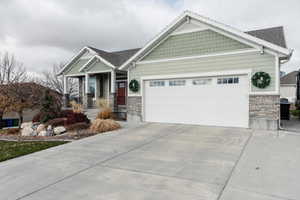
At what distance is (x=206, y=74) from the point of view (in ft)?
29.5

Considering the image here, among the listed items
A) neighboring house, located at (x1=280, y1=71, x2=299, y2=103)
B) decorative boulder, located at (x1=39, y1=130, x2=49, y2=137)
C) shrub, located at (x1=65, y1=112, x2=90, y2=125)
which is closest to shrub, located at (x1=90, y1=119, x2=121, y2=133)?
shrub, located at (x1=65, y1=112, x2=90, y2=125)

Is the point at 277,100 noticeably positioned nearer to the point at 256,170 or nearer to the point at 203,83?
the point at 203,83

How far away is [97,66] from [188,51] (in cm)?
744

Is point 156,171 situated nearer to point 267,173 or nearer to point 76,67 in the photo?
point 267,173

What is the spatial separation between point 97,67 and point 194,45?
7.75 m

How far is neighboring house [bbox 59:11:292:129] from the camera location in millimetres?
7832

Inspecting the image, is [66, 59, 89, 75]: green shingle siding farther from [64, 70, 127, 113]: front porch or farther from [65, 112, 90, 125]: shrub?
[65, 112, 90, 125]: shrub

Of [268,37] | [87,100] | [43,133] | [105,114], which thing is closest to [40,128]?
[43,133]

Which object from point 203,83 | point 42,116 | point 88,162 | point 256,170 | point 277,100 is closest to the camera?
point 256,170

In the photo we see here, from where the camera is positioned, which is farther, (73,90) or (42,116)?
(73,90)

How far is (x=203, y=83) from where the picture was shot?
30.2 feet

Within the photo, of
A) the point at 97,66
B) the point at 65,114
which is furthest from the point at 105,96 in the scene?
the point at 65,114

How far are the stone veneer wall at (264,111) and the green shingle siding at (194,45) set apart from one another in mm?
2460

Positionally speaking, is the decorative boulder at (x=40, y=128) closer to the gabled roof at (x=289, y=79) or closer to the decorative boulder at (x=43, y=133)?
the decorative boulder at (x=43, y=133)
